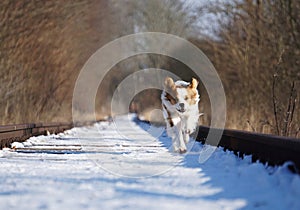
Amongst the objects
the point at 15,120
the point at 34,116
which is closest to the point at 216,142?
the point at 15,120

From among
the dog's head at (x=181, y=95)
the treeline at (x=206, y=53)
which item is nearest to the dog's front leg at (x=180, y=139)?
the dog's head at (x=181, y=95)

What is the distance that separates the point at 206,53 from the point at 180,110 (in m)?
17.5

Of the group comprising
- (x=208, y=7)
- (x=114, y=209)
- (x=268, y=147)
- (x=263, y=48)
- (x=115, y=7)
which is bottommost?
(x=114, y=209)

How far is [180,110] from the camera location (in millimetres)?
8625

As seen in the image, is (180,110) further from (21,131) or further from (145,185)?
(21,131)

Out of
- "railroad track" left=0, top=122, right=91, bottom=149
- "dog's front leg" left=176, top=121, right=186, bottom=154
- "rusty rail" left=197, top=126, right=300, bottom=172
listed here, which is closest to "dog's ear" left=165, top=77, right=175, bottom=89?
"dog's front leg" left=176, top=121, right=186, bottom=154

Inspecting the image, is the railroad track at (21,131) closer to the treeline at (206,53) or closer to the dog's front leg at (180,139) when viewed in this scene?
the treeline at (206,53)

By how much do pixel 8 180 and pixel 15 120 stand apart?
12738 millimetres

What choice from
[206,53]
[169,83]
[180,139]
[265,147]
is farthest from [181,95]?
[206,53]

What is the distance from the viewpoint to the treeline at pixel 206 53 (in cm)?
1361

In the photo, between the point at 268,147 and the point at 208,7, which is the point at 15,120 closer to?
the point at 208,7

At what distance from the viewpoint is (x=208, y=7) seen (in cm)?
2159

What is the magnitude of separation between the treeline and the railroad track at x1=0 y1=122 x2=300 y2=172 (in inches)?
42.1

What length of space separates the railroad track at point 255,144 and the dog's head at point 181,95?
744mm
